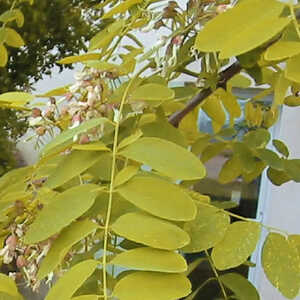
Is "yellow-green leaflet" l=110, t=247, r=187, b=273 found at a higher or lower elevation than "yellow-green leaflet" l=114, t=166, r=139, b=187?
lower

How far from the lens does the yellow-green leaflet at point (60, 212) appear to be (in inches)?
11.6

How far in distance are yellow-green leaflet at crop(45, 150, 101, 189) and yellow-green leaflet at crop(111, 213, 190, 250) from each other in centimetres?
5

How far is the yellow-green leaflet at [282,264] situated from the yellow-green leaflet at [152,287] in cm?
8

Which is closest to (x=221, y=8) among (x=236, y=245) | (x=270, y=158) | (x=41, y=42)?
(x=236, y=245)

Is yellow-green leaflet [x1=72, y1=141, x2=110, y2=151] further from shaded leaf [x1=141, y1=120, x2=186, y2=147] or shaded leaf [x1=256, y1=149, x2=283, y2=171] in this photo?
shaded leaf [x1=256, y1=149, x2=283, y2=171]

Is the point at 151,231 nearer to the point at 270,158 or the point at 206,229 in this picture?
the point at 206,229

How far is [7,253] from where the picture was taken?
36cm

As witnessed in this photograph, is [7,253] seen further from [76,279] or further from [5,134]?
[5,134]

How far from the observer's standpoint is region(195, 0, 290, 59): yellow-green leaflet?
0.84 feet

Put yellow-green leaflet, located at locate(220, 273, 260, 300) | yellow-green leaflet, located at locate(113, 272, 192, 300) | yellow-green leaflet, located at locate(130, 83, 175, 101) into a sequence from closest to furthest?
yellow-green leaflet, located at locate(113, 272, 192, 300)
yellow-green leaflet, located at locate(130, 83, 175, 101)
yellow-green leaflet, located at locate(220, 273, 260, 300)

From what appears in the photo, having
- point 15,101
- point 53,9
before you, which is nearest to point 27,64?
point 53,9

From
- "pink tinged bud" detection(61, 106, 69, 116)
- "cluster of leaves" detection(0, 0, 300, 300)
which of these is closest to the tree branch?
"cluster of leaves" detection(0, 0, 300, 300)

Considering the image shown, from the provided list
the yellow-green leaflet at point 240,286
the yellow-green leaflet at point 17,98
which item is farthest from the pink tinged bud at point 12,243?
the yellow-green leaflet at point 240,286

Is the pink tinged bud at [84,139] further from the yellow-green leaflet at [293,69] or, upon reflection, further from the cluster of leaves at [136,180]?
the yellow-green leaflet at [293,69]
